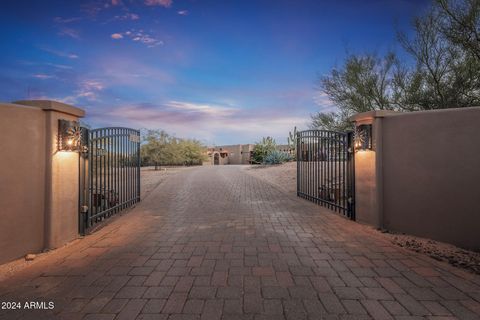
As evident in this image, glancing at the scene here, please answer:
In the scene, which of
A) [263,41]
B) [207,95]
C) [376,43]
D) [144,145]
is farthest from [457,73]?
[144,145]

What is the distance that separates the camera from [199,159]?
3844 cm

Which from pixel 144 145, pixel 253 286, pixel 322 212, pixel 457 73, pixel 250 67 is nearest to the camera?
pixel 253 286

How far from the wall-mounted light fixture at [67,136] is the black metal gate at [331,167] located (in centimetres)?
575

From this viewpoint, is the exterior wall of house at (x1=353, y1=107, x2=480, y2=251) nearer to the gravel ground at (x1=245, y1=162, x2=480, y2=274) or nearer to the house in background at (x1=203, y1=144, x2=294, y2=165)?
the gravel ground at (x1=245, y1=162, x2=480, y2=274)

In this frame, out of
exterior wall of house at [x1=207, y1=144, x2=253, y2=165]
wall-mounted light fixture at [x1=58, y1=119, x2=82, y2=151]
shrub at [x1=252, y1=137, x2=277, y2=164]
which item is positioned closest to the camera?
wall-mounted light fixture at [x1=58, y1=119, x2=82, y2=151]

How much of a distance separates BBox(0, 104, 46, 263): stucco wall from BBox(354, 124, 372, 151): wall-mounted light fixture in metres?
5.96

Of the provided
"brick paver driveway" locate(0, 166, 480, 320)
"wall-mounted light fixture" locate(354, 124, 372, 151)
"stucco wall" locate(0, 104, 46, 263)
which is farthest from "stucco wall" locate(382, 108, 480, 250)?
"stucco wall" locate(0, 104, 46, 263)

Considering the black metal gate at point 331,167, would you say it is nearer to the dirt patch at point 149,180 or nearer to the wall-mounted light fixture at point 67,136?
→ the wall-mounted light fixture at point 67,136

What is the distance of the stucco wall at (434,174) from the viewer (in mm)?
3936

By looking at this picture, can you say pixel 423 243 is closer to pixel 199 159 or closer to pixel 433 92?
pixel 433 92

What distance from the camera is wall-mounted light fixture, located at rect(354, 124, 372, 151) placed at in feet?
17.1

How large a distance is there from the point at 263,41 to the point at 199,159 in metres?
28.4

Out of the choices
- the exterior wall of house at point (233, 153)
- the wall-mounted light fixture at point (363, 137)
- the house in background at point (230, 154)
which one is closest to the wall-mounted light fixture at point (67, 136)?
the wall-mounted light fixture at point (363, 137)

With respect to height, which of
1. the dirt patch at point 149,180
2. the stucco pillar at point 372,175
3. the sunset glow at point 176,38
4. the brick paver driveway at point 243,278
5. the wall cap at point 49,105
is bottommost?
the brick paver driveway at point 243,278
